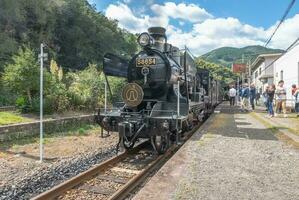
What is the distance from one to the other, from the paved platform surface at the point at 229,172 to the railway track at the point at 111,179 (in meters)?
0.54

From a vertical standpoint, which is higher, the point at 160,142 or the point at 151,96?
the point at 151,96

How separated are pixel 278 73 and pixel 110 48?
22354 mm

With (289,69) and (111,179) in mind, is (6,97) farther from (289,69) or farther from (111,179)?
(289,69)

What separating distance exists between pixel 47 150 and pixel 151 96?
3.34m

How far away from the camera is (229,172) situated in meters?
6.47

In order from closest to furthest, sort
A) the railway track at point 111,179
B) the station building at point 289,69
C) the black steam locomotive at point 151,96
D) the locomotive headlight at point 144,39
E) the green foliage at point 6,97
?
the railway track at point 111,179 → the black steam locomotive at point 151,96 → the locomotive headlight at point 144,39 → the green foliage at point 6,97 → the station building at point 289,69

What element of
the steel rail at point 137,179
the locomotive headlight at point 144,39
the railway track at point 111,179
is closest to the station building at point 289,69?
the locomotive headlight at point 144,39

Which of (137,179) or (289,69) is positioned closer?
(137,179)

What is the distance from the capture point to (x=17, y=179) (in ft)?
22.9

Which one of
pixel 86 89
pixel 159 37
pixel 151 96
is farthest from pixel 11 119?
pixel 159 37

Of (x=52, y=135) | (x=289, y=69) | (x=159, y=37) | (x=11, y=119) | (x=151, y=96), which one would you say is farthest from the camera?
(x=289, y=69)

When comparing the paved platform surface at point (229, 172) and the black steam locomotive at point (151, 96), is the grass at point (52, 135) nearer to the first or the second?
the black steam locomotive at point (151, 96)

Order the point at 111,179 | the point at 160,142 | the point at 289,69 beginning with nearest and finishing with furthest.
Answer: the point at 111,179 < the point at 160,142 < the point at 289,69

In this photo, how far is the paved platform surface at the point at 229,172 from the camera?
524 cm
